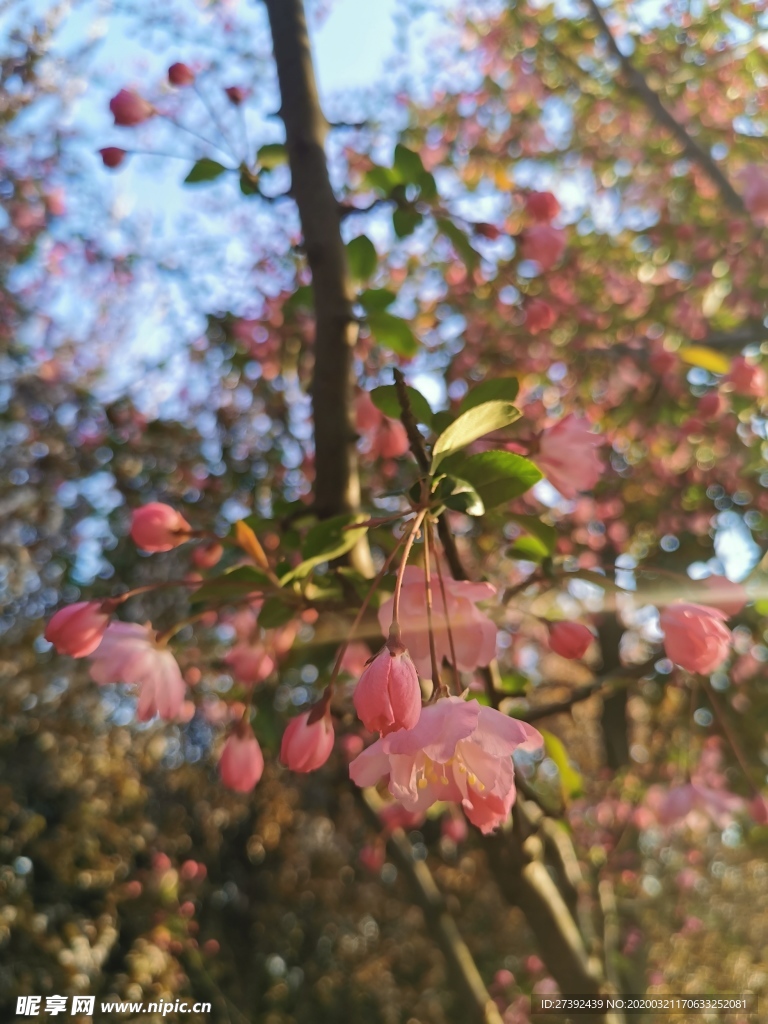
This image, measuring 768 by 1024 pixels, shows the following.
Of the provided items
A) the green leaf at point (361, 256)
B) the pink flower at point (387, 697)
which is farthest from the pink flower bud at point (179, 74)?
the pink flower at point (387, 697)

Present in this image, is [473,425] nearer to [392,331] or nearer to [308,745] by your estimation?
[308,745]

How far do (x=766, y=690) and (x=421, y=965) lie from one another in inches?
101

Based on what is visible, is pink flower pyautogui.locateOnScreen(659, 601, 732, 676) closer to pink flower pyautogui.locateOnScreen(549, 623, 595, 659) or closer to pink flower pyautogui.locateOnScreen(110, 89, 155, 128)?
pink flower pyautogui.locateOnScreen(549, 623, 595, 659)

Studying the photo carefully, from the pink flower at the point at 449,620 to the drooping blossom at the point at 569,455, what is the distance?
236 mm

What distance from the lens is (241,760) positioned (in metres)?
0.84

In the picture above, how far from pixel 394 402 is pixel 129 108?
0.98 metres

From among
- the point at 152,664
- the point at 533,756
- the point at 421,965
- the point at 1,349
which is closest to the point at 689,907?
the point at 421,965

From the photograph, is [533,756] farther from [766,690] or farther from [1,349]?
[1,349]

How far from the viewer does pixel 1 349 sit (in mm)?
3432

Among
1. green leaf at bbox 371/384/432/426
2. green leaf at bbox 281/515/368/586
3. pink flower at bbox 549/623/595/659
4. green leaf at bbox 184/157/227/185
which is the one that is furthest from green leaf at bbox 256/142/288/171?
pink flower at bbox 549/623/595/659

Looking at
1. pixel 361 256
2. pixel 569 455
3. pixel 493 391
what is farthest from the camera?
pixel 361 256

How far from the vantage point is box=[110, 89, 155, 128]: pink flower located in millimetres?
1315

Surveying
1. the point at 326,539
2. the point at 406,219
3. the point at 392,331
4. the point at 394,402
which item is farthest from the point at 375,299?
the point at 326,539

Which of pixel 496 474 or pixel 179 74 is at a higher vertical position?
pixel 179 74
